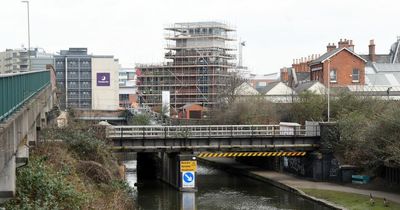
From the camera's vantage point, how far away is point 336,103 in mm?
63062

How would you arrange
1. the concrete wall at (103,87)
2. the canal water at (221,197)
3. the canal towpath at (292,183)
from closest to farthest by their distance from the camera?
the canal water at (221,197)
the canal towpath at (292,183)
the concrete wall at (103,87)

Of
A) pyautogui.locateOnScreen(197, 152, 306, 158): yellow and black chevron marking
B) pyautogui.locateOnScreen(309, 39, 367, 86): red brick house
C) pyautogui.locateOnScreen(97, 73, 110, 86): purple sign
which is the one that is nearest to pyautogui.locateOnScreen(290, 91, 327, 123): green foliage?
pyautogui.locateOnScreen(197, 152, 306, 158): yellow and black chevron marking

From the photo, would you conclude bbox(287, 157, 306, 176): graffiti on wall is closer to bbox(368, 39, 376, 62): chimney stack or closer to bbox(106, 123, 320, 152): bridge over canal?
bbox(106, 123, 320, 152): bridge over canal

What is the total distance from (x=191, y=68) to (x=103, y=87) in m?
29.8

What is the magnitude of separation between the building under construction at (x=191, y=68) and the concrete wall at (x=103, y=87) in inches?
674

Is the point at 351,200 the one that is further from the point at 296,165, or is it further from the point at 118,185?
the point at 296,165

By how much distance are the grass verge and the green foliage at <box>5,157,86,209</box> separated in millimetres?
20283

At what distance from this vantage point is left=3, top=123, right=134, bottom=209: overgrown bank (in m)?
18.5

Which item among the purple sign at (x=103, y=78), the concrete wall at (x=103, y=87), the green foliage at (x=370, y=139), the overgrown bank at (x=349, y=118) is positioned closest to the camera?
the green foliage at (x=370, y=139)

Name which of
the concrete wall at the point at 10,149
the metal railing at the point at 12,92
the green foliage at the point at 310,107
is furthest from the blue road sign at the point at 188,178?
the concrete wall at the point at 10,149

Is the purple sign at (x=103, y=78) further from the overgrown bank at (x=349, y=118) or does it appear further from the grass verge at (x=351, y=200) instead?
the grass verge at (x=351, y=200)

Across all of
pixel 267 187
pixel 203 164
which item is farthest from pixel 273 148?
pixel 203 164

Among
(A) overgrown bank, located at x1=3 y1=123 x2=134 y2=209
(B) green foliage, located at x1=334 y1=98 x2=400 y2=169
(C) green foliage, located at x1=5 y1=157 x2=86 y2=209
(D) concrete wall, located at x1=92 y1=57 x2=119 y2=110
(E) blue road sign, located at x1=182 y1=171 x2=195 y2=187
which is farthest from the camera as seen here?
(D) concrete wall, located at x1=92 y1=57 x2=119 y2=110

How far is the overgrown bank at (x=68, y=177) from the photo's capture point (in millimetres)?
18516
